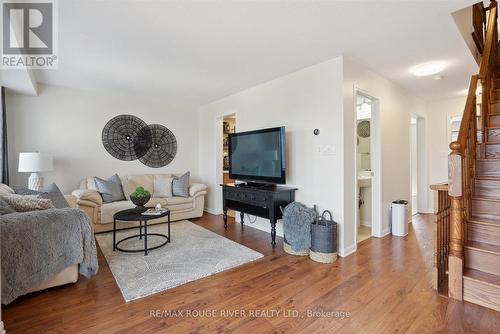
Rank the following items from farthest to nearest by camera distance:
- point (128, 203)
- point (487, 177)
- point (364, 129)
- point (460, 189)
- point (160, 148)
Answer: point (160, 148) → point (364, 129) → point (128, 203) → point (487, 177) → point (460, 189)

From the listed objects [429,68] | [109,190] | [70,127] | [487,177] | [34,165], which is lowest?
[109,190]

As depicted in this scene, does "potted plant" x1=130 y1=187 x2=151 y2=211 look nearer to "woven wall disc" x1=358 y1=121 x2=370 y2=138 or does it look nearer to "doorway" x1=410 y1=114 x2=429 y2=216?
"woven wall disc" x1=358 y1=121 x2=370 y2=138

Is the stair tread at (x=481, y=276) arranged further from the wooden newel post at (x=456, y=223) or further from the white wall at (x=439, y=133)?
the white wall at (x=439, y=133)

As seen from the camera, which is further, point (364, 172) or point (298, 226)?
point (364, 172)

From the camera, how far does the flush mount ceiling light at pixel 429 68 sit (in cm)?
311

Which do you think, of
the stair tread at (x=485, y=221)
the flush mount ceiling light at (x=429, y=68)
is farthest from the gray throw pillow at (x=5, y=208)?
the flush mount ceiling light at (x=429, y=68)

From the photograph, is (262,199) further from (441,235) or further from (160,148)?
(160,148)

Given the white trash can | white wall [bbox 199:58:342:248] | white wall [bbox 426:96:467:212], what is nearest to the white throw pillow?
white wall [bbox 199:58:342:248]

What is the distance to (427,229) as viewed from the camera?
396 cm

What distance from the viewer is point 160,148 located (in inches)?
202

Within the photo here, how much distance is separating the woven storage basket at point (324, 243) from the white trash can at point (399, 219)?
149cm

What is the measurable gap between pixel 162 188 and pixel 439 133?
5.68 meters

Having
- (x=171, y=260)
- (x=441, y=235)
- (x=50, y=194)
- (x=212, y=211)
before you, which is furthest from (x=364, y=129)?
(x=50, y=194)

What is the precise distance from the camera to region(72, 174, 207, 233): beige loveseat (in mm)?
3678
